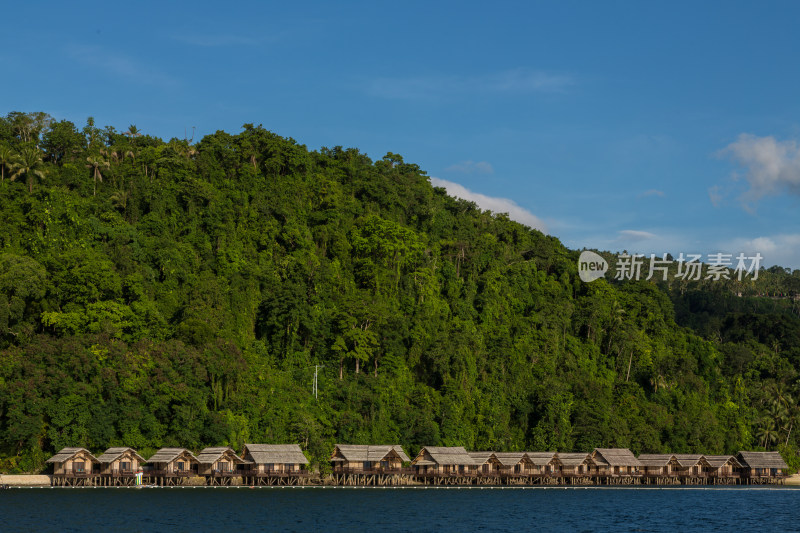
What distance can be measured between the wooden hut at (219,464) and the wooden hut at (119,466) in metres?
5.27

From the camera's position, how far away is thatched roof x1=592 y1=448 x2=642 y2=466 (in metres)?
97.1

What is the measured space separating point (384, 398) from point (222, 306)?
19.1 meters

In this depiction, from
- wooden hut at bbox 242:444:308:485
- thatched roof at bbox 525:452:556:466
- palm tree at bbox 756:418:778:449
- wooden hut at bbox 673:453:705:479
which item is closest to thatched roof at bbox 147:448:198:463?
wooden hut at bbox 242:444:308:485

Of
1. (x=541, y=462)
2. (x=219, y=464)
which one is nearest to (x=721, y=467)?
(x=541, y=462)

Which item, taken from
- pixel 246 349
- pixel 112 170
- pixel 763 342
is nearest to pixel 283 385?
pixel 246 349

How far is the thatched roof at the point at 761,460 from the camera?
105 meters

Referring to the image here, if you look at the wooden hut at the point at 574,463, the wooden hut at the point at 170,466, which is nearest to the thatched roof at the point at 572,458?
the wooden hut at the point at 574,463

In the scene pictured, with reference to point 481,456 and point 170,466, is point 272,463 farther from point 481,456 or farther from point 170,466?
point 481,456

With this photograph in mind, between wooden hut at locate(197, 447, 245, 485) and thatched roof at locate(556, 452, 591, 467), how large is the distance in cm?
3509

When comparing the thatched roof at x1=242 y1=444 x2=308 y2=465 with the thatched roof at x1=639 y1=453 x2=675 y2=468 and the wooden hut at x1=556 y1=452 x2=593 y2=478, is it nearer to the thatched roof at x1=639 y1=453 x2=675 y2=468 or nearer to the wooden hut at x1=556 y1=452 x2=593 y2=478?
the wooden hut at x1=556 y1=452 x2=593 y2=478

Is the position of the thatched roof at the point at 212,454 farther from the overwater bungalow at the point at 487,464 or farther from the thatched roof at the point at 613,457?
the thatched roof at the point at 613,457

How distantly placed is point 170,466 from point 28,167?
40929 mm

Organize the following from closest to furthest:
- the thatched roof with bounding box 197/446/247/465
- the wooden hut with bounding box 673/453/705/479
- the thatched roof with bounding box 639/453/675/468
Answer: the thatched roof with bounding box 197/446/247/465 < the thatched roof with bounding box 639/453/675/468 < the wooden hut with bounding box 673/453/705/479

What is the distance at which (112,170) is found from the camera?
347 ft
